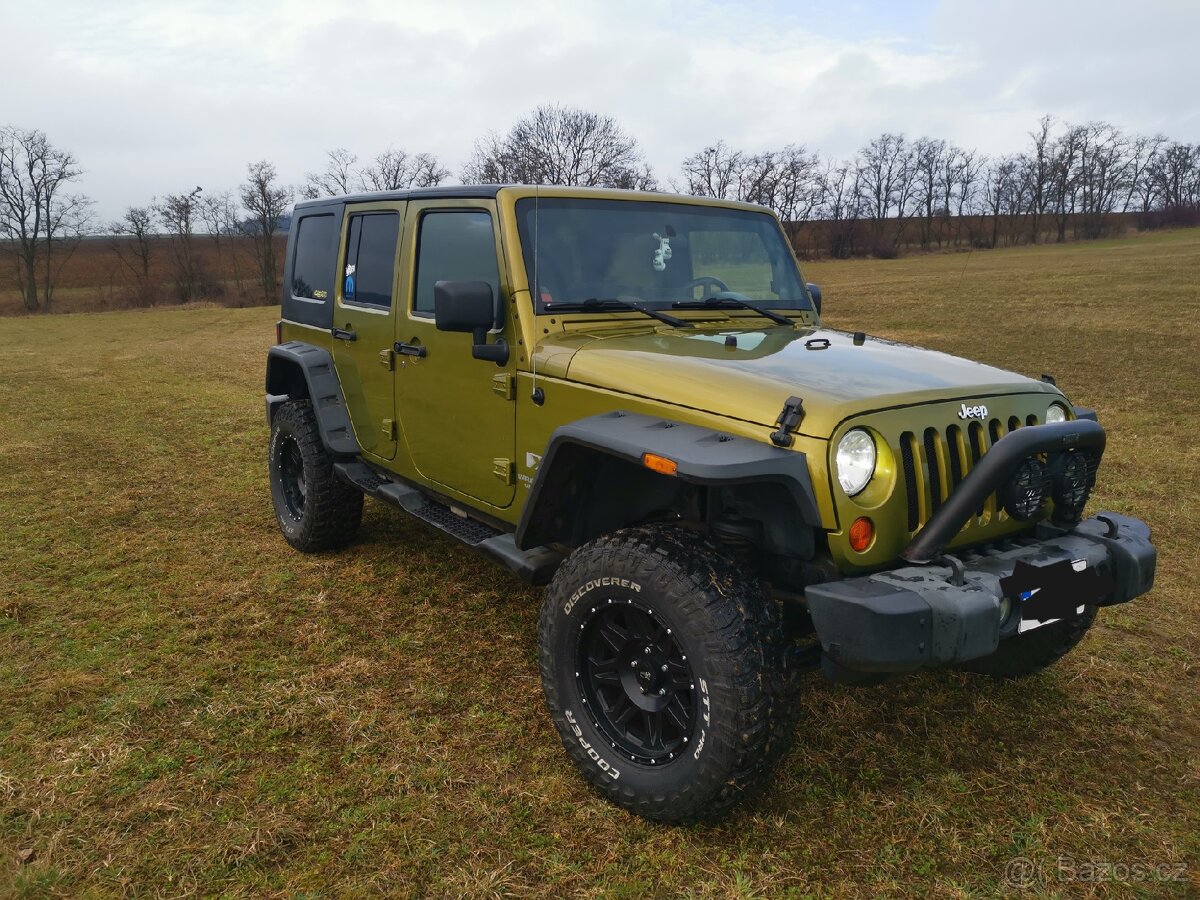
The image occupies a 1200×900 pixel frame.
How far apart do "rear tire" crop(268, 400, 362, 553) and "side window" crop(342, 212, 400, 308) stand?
31.4 inches

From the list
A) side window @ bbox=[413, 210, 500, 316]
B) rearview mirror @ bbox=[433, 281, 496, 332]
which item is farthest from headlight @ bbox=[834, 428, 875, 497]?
side window @ bbox=[413, 210, 500, 316]

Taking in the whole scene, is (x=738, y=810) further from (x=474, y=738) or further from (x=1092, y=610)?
(x=1092, y=610)

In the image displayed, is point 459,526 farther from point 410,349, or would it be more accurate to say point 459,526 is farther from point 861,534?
point 861,534

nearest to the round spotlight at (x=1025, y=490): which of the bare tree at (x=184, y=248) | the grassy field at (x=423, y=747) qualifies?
the grassy field at (x=423, y=747)

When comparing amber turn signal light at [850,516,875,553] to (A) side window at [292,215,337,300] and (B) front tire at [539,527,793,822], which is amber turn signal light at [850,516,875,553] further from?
(A) side window at [292,215,337,300]

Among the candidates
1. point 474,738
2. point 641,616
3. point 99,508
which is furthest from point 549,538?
point 99,508

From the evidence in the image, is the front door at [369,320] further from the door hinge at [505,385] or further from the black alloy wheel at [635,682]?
the black alloy wheel at [635,682]

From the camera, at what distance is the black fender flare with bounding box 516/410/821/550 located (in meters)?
2.32

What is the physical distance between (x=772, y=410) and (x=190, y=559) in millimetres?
3914

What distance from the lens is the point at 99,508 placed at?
19.5 ft

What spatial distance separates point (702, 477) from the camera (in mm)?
2273

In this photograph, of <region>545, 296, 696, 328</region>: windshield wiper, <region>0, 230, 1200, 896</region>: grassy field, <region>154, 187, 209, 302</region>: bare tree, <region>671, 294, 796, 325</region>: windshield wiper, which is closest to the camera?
<region>0, 230, 1200, 896</region>: grassy field

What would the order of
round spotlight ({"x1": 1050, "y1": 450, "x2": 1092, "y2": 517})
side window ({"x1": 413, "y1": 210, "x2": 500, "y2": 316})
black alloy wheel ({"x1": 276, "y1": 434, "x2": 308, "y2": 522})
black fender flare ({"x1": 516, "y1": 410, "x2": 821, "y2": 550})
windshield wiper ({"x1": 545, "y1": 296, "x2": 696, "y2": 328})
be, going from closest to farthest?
black fender flare ({"x1": 516, "y1": 410, "x2": 821, "y2": 550}) → round spotlight ({"x1": 1050, "y1": 450, "x2": 1092, "y2": 517}) → windshield wiper ({"x1": 545, "y1": 296, "x2": 696, "y2": 328}) → side window ({"x1": 413, "y1": 210, "x2": 500, "y2": 316}) → black alloy wheel ({"x1": 276, "y1": 434, "x2": 308, "y2": 522})

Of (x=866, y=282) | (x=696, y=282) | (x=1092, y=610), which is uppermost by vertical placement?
(x=866, y=282)
